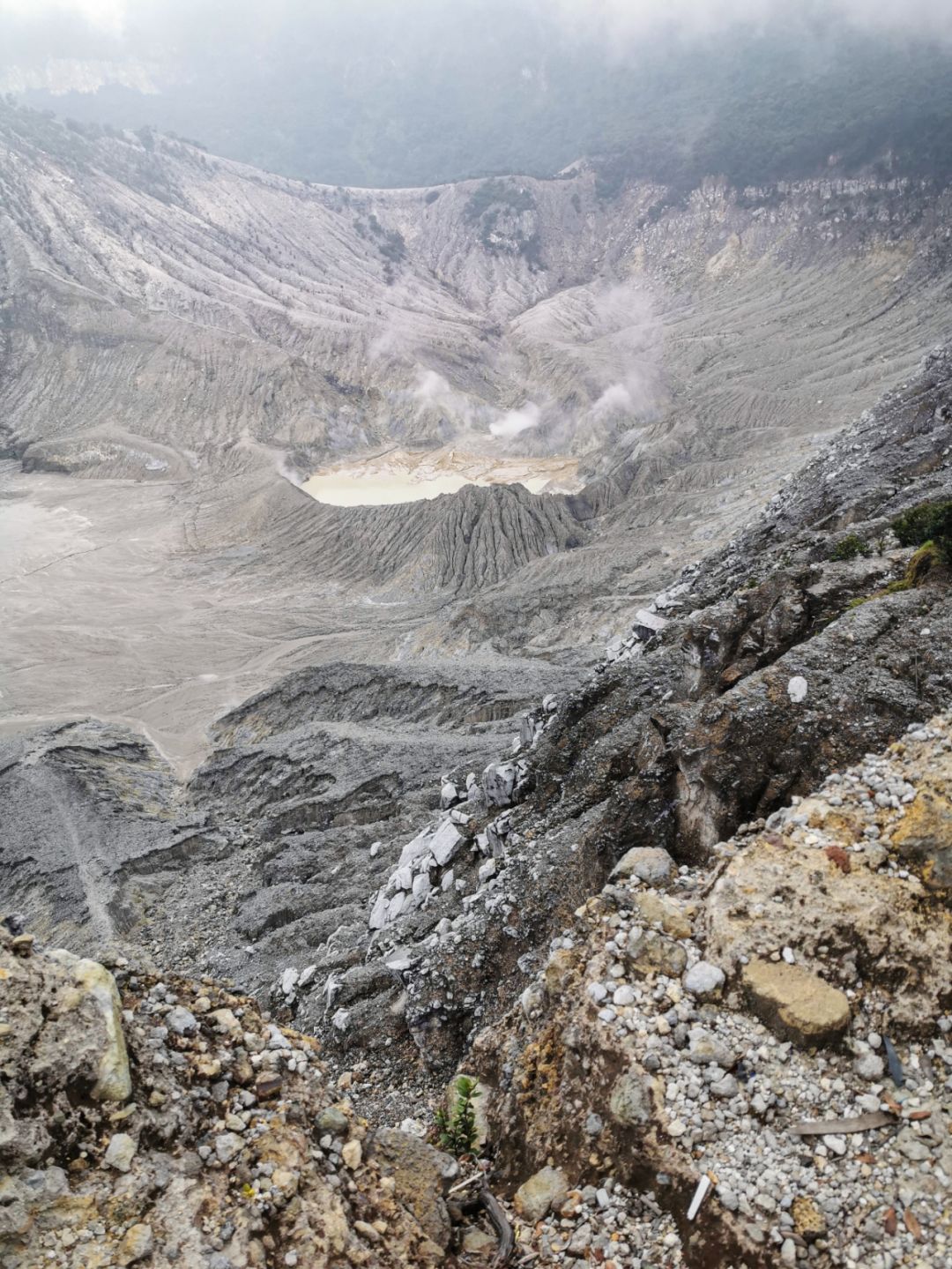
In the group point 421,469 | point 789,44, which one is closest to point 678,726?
point 421,469

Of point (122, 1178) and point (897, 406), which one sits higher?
point (897, 406)

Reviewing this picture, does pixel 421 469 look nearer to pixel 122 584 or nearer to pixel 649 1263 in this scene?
pixel 122 584

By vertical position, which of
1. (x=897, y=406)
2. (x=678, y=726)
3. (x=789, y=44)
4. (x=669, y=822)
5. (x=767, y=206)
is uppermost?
(x=789, y=44)

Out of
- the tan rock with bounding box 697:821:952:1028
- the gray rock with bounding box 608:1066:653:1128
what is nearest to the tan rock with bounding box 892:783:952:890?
the tan rock with bounding box 697:821:952:1028

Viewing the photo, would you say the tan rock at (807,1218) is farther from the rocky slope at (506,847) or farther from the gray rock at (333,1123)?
the gray rock at (333,1123)

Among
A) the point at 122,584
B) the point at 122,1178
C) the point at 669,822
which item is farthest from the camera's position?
the point at 122,584
